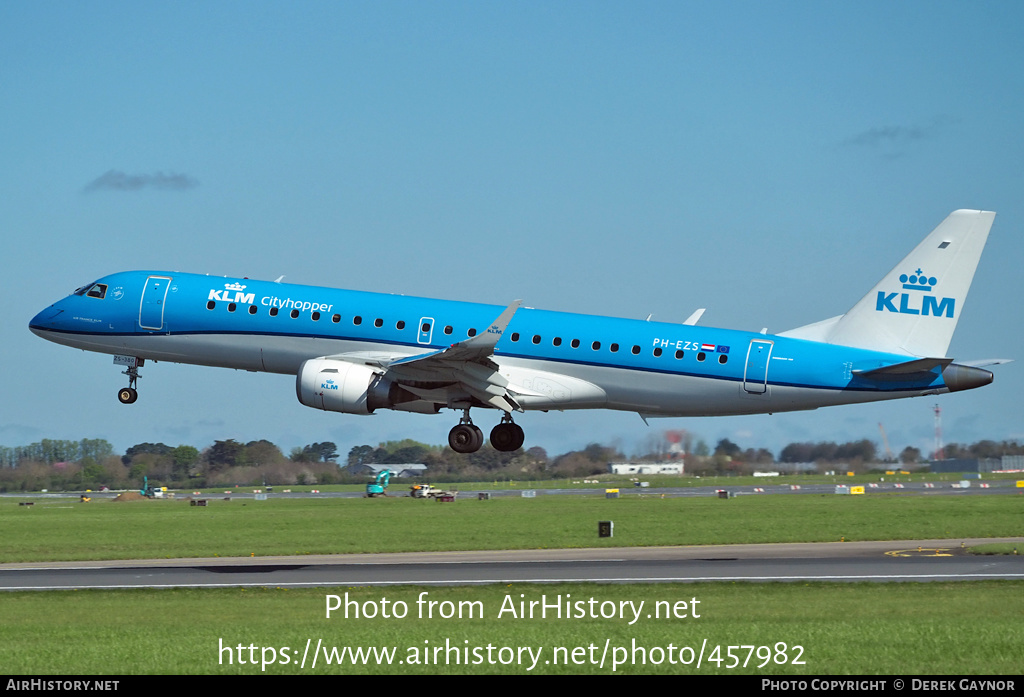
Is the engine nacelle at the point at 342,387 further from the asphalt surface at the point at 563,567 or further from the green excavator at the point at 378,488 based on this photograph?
the green excavator at the point at 378,488

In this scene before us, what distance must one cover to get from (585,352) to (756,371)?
18.6 ft

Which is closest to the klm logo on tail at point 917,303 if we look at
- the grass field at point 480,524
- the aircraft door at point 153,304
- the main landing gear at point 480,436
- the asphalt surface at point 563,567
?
the asphalt surface at point 563,567

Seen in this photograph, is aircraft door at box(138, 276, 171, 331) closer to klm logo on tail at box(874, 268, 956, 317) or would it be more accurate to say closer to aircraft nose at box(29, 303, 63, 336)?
aircraft nose at box(29, 303, 63, 336)

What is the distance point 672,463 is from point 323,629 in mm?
75098

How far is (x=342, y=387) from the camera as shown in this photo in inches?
1590

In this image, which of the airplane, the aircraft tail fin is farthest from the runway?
the aircraft tail fin

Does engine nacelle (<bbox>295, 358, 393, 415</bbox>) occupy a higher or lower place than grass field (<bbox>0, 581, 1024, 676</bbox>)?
higher

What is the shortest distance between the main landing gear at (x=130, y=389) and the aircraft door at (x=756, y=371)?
21631 mm

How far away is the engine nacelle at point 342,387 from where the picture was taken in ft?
133

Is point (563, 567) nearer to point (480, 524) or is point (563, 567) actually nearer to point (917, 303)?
point (917, 303)

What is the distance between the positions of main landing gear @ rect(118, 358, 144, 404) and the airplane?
12.2 feet

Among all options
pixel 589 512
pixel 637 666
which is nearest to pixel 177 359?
pixel 637 666

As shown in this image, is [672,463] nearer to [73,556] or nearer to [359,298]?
[73,556]

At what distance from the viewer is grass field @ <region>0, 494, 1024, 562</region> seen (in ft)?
209
